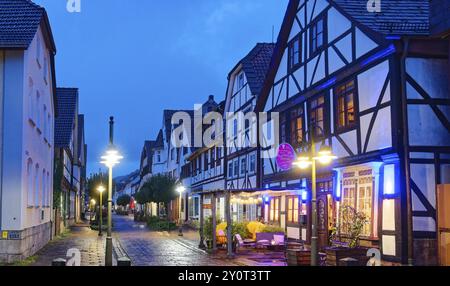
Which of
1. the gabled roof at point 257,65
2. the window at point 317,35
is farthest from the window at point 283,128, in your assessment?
the gabled roof at point 257,65

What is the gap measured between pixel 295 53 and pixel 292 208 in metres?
6.62

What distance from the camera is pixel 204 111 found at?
2168 inches

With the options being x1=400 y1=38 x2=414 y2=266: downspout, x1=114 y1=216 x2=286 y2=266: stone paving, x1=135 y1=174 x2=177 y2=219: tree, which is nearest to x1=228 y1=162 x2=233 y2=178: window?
x1=114 y1=216 x2=286 y2=266: stone paving

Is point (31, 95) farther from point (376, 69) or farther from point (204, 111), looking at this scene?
point (204, 111)

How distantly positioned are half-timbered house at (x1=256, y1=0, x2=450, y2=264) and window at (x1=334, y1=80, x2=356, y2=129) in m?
0.03

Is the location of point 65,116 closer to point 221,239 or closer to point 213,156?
point 213,156

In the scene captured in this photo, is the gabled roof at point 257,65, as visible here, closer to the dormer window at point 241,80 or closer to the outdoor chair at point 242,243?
the dormer window at point 241,80

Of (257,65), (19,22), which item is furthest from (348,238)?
(257,65)

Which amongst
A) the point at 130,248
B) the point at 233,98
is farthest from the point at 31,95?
the point at 233,98

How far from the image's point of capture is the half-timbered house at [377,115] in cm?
1747

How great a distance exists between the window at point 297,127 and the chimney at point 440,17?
8.72 meters

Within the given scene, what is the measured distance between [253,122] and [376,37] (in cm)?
1432

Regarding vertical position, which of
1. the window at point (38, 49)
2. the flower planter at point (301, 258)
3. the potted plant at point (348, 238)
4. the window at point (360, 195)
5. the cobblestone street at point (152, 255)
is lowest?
the cobblestone street at point (152, 255)

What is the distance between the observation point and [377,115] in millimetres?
18797
